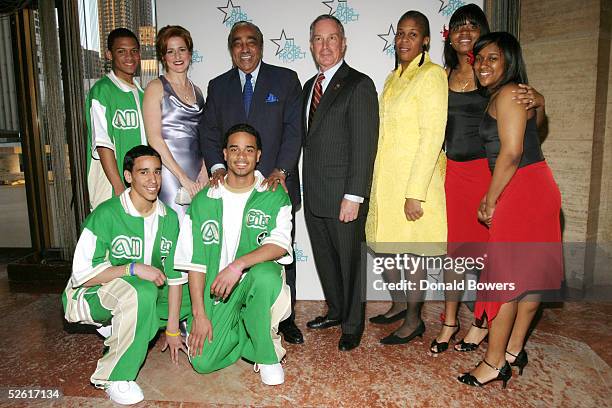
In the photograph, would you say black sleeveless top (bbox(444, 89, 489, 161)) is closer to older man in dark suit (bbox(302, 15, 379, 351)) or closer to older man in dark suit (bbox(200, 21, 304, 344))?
older man in dark suit (bbox(302, 15, 379, 351))

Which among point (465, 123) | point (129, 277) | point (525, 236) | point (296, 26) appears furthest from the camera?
point (296, 26)

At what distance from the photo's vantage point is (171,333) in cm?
219

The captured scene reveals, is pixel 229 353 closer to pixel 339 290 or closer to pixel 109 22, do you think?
pixel 339 290

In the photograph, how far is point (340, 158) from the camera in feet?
7.84

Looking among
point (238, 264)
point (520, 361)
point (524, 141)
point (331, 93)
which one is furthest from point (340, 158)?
point (520, 361)

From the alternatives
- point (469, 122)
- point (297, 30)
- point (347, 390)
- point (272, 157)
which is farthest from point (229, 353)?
point (297, 30)

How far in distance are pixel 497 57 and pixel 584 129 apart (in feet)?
5.19

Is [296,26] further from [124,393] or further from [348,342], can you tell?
[124,393]

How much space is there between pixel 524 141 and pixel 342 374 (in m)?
1.29

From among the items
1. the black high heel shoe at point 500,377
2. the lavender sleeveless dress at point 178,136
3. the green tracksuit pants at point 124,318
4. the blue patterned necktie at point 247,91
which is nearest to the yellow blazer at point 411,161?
the black high heel shoe at point 500,377

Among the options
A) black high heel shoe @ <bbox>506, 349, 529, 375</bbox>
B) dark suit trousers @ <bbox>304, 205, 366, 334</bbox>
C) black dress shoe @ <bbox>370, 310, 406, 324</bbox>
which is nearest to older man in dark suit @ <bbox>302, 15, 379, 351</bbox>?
dark suit trousers @ <bbox>304, 205, 366, 334</bbox>

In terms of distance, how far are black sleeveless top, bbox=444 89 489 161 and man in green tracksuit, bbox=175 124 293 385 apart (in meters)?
0.88

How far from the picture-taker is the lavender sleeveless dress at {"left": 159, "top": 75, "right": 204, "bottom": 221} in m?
2.48

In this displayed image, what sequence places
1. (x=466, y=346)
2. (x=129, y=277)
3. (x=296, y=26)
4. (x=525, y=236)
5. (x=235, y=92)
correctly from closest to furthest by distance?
(x=525, y=236) < (x=129, y=277) < (x=466, y=346) < (x=235, y=92) < (x=296, y=26)
